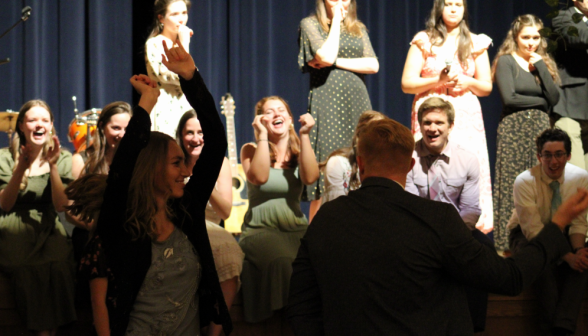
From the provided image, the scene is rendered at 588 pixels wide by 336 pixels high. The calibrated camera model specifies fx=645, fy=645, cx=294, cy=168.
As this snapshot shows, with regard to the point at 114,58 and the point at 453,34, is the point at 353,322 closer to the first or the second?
the point at 453,34

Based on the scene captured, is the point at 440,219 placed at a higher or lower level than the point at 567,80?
lower

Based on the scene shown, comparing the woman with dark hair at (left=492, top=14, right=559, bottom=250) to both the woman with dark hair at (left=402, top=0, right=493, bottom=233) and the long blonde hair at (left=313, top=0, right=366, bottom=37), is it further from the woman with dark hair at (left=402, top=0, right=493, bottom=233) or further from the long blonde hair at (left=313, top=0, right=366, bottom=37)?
the long blonde hair at (left=313, top=0, right=366, bottom=37)

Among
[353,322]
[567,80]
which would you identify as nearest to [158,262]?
[353,322]

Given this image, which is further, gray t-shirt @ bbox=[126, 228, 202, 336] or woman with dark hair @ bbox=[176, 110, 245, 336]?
woman with dark hair @ bbox=[176, 110, 245, 336]

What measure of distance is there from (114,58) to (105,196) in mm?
3781

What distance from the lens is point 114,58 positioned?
5.45m

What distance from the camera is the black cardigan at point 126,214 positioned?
1.90 meters

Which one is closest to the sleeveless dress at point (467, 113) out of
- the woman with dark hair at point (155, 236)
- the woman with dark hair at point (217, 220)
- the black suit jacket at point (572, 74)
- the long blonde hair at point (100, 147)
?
the black suit jacket at point (572, 74)

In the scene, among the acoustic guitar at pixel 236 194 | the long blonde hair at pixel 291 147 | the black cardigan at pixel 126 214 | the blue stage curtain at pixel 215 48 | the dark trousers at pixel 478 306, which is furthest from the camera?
the blue stage curtain at pixel 215 48

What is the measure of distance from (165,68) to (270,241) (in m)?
1.37

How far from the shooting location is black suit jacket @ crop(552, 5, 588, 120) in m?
4.32

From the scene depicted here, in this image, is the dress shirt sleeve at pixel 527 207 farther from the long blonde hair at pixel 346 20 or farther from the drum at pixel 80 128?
the drum at pixel 80 128

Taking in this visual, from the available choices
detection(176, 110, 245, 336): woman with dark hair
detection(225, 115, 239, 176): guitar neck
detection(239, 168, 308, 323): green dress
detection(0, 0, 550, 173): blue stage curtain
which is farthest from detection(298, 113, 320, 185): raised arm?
detection(0, 0, 550, 173): blue stage curtain

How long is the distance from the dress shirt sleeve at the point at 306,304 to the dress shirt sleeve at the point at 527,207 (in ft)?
6.46
